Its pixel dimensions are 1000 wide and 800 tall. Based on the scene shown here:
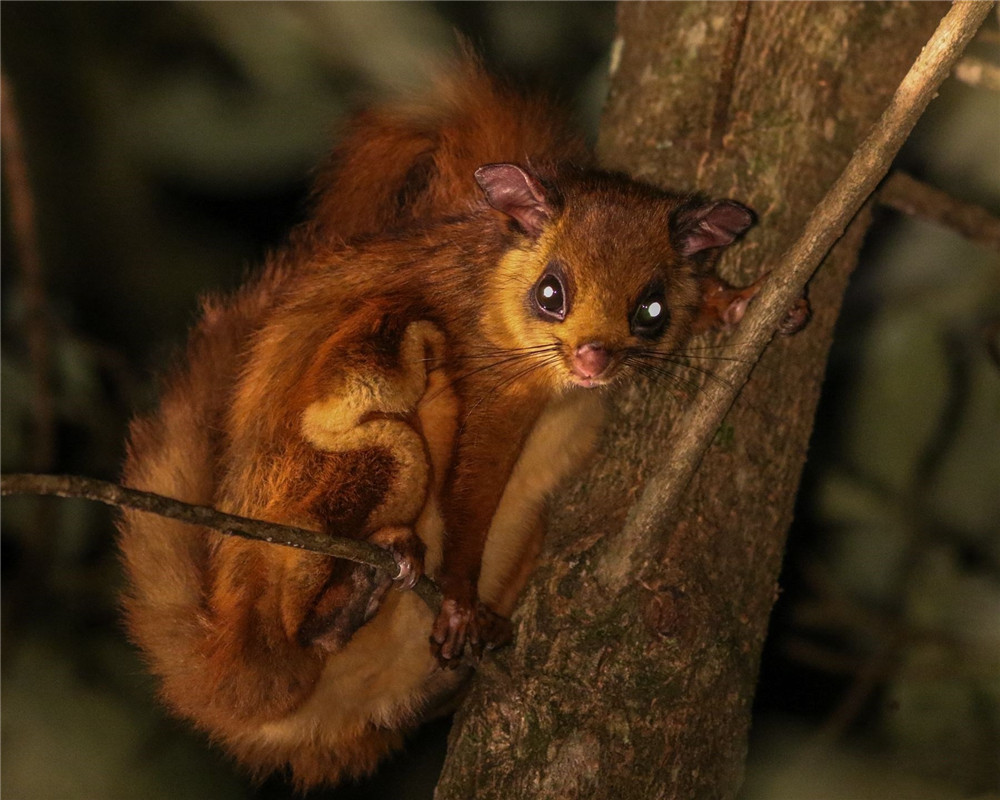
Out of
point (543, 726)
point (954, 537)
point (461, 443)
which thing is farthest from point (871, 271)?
point (543, 726)

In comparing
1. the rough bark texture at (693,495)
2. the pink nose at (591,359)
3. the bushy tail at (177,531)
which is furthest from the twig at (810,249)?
the bushy tail at (177,531)

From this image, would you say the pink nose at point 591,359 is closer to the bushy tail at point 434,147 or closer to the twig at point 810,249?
the twig at point 810,249

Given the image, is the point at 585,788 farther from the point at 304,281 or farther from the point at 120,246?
the point at 120,246

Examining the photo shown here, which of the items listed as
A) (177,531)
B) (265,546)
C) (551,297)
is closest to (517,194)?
(551,297)

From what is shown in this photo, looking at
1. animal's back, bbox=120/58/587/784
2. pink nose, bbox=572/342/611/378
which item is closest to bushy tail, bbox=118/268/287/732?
animal's back, bbox=120/58/587/784

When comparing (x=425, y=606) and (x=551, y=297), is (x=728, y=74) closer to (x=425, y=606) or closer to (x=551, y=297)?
(x=551, y=297)

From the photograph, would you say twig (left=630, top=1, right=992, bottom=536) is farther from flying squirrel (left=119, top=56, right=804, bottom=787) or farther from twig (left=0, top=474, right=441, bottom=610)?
twig (left=0, top=474, right=441, bottom=610)
